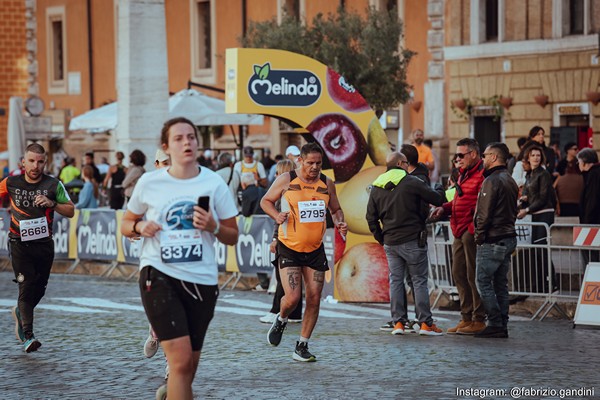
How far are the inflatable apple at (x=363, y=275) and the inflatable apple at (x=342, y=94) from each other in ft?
5.42

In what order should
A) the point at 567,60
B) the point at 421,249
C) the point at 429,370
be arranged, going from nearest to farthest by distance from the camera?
the point at 429,370 → the point at 421,249 → the point at 567,60

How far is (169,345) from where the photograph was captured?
8.45 meters

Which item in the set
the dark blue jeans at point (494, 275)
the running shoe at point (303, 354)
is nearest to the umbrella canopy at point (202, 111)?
the dark blue jeans at point (494, 275)

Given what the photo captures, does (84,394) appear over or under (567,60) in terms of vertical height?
under

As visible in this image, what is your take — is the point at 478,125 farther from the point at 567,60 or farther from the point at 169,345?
the point at 169,345

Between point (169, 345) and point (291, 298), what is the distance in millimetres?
4332

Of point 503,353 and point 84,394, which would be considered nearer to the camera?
point 84,394

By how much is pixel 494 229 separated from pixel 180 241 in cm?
605

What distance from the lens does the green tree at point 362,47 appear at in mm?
37375

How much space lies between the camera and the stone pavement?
35.6 feet

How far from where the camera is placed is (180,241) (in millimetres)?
8617

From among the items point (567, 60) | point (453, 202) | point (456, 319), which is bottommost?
point (456, 319)

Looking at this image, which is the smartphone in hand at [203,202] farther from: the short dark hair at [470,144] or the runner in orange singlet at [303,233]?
the short dark hair at [470,144]

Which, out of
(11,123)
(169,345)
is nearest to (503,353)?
(169,345)
